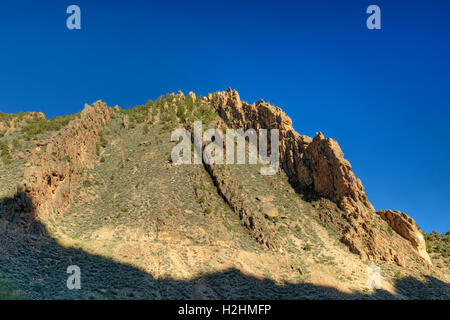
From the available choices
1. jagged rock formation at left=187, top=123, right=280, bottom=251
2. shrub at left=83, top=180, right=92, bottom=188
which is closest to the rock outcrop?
jagged rock formation at left=187, top=123, right=280, bottom=251

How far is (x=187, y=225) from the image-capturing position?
31.1 meters

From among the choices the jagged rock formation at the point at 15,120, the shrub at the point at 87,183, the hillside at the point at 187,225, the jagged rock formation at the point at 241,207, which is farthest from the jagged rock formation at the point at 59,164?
the jagged rock formation at the point at 241,207

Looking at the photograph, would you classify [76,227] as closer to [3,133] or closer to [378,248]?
[3,133]

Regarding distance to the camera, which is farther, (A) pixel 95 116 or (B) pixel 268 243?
(A) pixel 95 116

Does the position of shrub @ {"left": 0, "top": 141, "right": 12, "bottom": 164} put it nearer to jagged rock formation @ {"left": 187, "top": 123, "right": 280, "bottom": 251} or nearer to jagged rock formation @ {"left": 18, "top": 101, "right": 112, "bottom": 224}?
jagged rock formation @ {"left": 18, "top": 101, "right": 112, "bottom": 224}

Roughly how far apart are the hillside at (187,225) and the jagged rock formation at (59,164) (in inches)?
6.9

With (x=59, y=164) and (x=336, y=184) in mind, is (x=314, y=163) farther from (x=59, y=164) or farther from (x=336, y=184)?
(x=59, y=164)

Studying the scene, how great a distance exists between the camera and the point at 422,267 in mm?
31281

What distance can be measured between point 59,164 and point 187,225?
18.0 m

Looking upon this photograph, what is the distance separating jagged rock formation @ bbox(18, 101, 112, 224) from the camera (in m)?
27.0

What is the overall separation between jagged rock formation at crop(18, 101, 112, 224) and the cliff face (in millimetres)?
31997

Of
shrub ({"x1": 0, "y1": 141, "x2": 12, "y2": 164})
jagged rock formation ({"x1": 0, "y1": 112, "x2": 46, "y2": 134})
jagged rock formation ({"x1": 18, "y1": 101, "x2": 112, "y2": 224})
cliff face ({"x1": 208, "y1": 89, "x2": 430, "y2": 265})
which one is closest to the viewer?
jagged rock formation ({"x1": 18, "y1": 101, "x2": 112, "y2": 224})

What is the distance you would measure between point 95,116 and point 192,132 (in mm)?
19415
